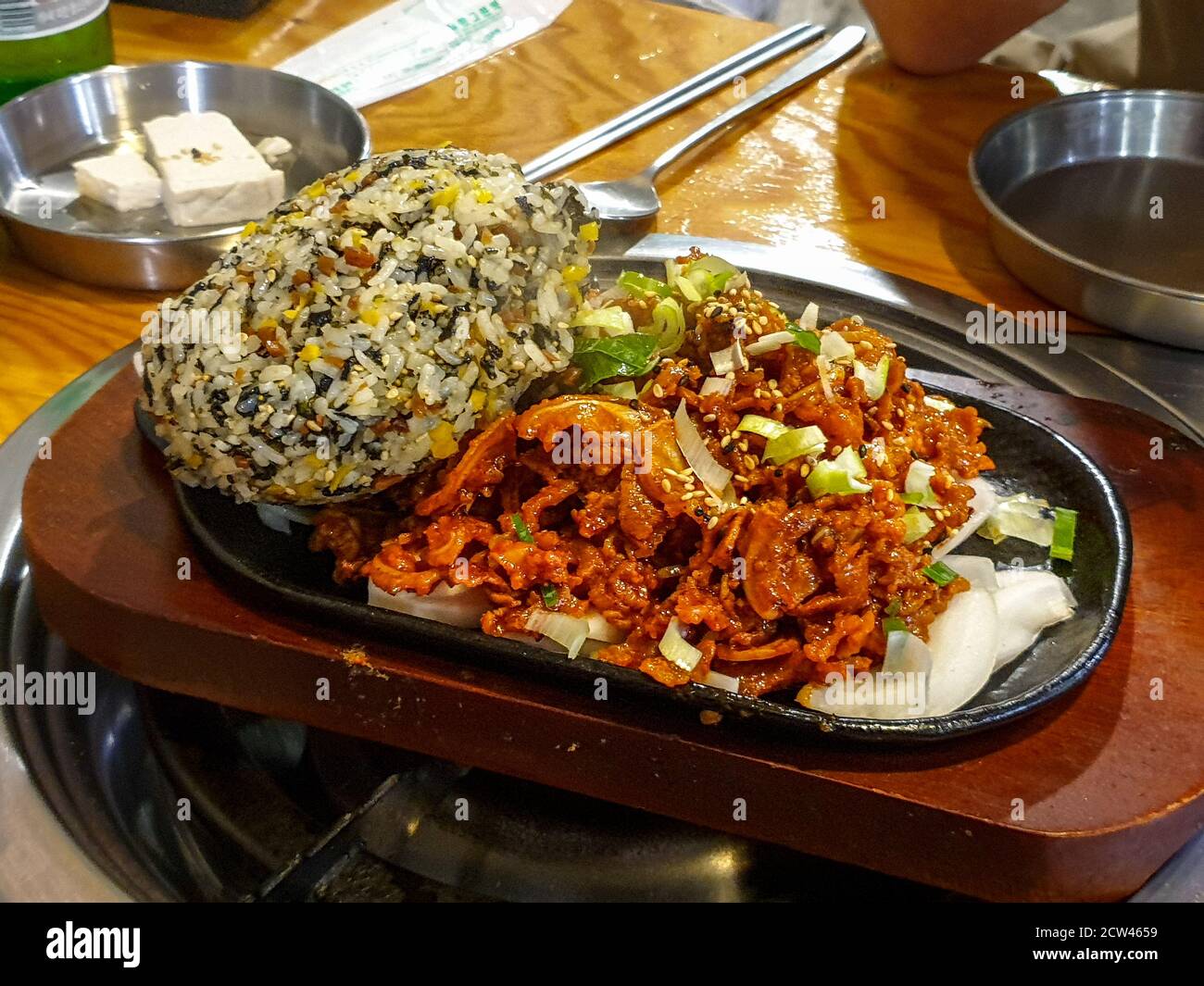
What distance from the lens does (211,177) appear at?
2.74 meters

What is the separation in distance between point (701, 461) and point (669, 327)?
31cm

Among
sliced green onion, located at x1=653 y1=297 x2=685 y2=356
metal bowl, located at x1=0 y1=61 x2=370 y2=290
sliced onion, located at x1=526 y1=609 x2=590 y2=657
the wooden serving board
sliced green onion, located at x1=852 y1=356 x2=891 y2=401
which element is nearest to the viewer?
the wooden serving board

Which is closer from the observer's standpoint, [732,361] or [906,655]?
[906,655]

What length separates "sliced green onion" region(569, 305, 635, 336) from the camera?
1.72 metres

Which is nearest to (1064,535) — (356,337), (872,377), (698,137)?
(872,377)

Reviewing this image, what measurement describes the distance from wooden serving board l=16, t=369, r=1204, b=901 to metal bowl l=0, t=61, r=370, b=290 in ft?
3.19

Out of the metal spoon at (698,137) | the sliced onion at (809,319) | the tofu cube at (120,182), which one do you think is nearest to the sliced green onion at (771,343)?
the sliced onion at (809,319)

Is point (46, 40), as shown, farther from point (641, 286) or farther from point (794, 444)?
point (794, 444)

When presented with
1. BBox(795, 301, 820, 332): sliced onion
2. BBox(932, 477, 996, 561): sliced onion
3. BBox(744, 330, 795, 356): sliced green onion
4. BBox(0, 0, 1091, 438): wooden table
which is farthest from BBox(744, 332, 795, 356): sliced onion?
BBox(0, 0, 1091, 438): wooden table

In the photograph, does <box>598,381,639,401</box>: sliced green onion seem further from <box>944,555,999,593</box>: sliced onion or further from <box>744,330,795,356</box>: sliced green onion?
<box>944,555,999,593</box>: sliced onion

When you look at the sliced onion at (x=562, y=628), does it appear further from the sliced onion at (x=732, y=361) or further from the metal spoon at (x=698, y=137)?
the metal spoon at (x=698, y=137)

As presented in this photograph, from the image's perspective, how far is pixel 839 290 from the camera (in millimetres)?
2334

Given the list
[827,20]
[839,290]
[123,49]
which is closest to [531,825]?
[839,290]

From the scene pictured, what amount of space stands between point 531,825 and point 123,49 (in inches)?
124
